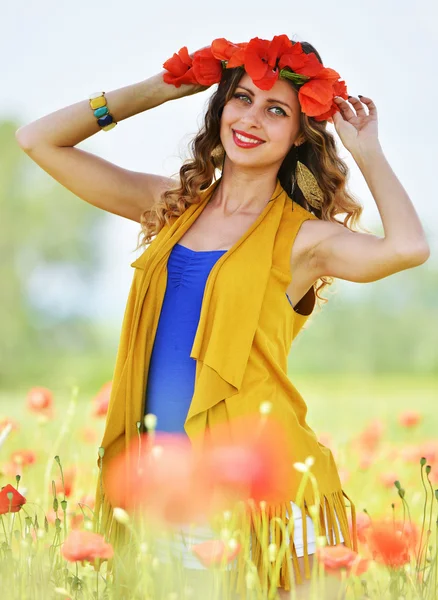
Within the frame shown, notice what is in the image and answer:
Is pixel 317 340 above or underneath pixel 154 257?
above

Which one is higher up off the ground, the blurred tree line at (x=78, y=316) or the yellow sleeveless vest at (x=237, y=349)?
the blurred tree line at (x=78, y=316)

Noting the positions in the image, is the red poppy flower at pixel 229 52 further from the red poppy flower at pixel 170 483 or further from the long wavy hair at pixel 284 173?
the red poppy flower at pixel 170 483

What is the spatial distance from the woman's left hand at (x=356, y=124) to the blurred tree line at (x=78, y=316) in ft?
47.0

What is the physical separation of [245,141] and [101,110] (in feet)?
1.60

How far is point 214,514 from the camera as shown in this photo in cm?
240

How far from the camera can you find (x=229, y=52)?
2656 millimetres

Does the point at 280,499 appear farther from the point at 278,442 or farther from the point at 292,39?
the point at 292,39

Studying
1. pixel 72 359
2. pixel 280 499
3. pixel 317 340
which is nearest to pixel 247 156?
pixel 280 499

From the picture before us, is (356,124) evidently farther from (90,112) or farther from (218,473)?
(218,473)

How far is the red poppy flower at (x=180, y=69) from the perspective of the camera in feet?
9.04

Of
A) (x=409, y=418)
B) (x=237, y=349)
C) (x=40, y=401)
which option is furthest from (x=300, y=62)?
(x=409, y=418)

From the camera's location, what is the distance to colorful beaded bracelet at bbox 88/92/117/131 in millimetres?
2818

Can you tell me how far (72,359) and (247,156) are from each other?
55.3 feet

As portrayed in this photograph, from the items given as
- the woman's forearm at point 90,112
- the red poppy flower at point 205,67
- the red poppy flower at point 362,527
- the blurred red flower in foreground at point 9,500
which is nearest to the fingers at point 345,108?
the red poppy flower at point 205,67
